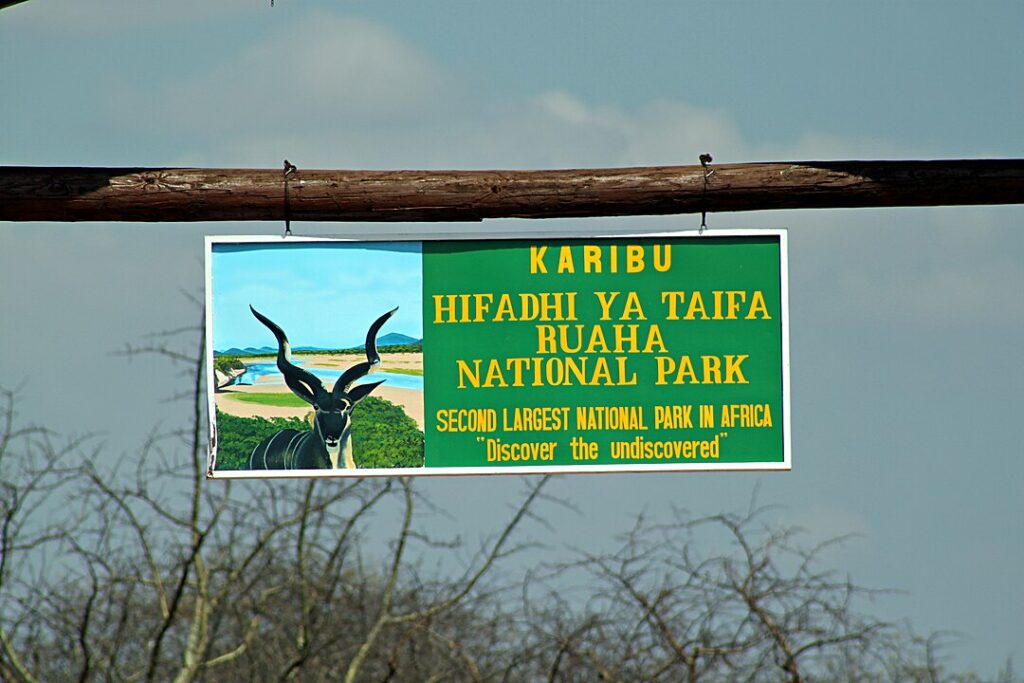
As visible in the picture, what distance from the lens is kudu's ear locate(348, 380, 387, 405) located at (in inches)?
231

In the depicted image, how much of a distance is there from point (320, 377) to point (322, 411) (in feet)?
0.42

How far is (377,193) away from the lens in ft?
19.6

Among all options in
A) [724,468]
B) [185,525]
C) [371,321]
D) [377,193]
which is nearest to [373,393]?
[371,321]

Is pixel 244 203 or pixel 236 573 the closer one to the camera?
pixel 244 203

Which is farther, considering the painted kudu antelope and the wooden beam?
the wooden beam

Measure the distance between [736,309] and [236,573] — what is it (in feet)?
30.1

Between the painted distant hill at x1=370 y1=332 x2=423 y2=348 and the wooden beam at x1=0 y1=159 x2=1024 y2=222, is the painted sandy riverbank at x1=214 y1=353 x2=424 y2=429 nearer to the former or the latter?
the painted distant hill at x1=370 y1=332 x2=423 y2=348

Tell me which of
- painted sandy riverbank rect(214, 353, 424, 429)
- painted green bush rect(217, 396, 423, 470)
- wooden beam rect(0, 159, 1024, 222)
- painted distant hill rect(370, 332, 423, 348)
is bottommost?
painted green bush rect(217, 396, 423, 470)

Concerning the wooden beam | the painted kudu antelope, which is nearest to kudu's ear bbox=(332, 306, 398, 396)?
the painted kudu antelope

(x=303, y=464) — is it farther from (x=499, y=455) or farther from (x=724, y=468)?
(x=724, y=468)

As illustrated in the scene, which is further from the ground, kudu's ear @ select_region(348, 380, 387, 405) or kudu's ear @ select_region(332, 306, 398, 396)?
kudu's ear @ select_region(332, 306, 398, 396)

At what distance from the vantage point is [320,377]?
5.89 metres

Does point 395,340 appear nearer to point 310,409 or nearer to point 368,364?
point 368,364

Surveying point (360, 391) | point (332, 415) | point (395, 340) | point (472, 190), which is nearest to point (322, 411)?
point (332, 415)
